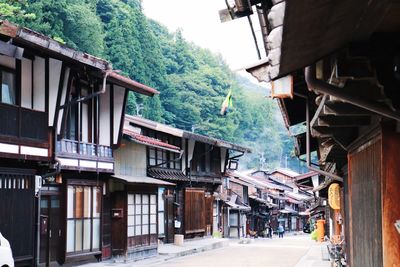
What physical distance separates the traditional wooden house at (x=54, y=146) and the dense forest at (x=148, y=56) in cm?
1586

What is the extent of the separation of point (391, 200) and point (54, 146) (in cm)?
1408

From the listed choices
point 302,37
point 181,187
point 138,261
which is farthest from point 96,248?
point 302,37

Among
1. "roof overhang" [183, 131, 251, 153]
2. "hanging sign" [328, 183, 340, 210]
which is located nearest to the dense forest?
"roof overhang" [183, 131, 251, 153]

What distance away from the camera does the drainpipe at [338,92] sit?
502 centimetres

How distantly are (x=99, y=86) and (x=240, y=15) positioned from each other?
49.0ft

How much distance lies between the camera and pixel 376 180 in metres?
7.09

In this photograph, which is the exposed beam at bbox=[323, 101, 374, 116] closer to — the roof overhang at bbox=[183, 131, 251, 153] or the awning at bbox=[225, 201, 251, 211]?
the roof overhang at bbox=[183, 131, 251, 153]

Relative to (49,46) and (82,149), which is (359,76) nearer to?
(49,46)

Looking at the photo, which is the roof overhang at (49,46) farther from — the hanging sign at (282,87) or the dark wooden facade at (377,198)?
the dark wooden facade at (377,198)

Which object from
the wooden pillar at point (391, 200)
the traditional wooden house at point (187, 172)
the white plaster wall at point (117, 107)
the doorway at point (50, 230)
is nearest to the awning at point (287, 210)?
the traditional wooden house at point (187, 172)

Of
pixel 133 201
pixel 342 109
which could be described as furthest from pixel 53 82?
pixel 342 109

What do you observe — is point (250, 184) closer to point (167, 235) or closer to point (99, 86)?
point (167, 235)

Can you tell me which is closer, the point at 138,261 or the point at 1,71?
the point at 1,71

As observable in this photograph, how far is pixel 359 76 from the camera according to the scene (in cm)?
502
